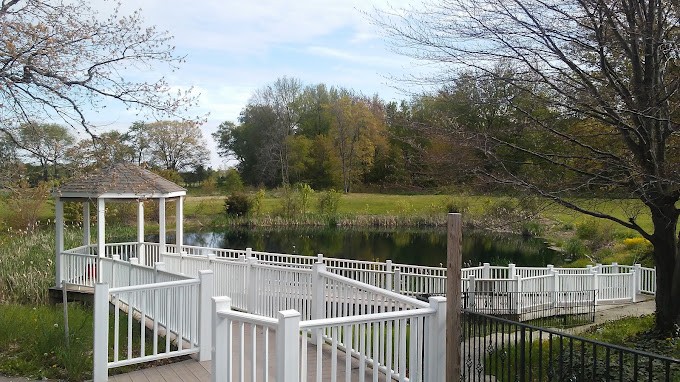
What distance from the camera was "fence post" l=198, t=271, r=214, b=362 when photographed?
6914 mm

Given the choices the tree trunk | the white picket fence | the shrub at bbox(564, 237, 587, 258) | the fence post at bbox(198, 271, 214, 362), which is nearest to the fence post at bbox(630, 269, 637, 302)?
the white picket fence

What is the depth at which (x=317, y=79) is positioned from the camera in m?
59.1

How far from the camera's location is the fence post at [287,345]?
4020 millimetres

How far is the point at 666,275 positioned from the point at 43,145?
9140 millimetres

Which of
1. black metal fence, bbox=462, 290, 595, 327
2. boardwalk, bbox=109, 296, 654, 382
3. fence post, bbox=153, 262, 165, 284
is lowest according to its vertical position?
black metal fence, bbox=462, 290, 595, 327

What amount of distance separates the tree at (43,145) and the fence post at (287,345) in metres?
5.61

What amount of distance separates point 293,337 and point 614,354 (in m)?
4.70

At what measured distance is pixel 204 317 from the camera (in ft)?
22.7

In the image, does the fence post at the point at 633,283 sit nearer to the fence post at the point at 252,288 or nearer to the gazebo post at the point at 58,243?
the fence post at the point at 252,288

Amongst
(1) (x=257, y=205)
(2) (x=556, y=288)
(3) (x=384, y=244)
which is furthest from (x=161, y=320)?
(1) (x=257, y=205)

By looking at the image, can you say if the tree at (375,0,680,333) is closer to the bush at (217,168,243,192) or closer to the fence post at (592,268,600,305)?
the fence post at (592,268,600,305)

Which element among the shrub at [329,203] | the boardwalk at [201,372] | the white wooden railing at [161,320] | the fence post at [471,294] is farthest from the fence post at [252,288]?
the shrub at [329,203]

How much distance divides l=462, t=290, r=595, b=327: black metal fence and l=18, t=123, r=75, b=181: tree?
26.0 ft

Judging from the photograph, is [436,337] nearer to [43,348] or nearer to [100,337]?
[100,337]
